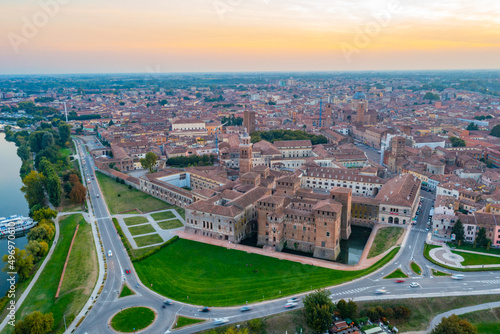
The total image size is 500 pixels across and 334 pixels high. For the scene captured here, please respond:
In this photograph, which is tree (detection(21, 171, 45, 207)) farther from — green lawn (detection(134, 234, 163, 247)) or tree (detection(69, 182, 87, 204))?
green lawn (detection(134, 234, 163, 247))

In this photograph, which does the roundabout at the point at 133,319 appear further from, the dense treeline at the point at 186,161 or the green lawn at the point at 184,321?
the dense treeline at the point at 186,161

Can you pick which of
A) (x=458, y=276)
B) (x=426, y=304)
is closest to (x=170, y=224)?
(x=426, y=304)

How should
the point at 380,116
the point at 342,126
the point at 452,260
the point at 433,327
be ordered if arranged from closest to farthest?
the point at 433,327 < the point at 452,260 < the point at 342,126 < the point at 380,116

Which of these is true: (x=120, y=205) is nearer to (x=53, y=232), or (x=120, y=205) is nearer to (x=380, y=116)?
(x=53, y=232)

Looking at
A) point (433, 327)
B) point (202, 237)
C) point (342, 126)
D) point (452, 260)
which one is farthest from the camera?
point (342, 126)

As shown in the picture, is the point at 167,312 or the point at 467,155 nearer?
the point at 167,312

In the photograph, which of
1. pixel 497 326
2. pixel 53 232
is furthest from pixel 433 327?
pixel 53 232
